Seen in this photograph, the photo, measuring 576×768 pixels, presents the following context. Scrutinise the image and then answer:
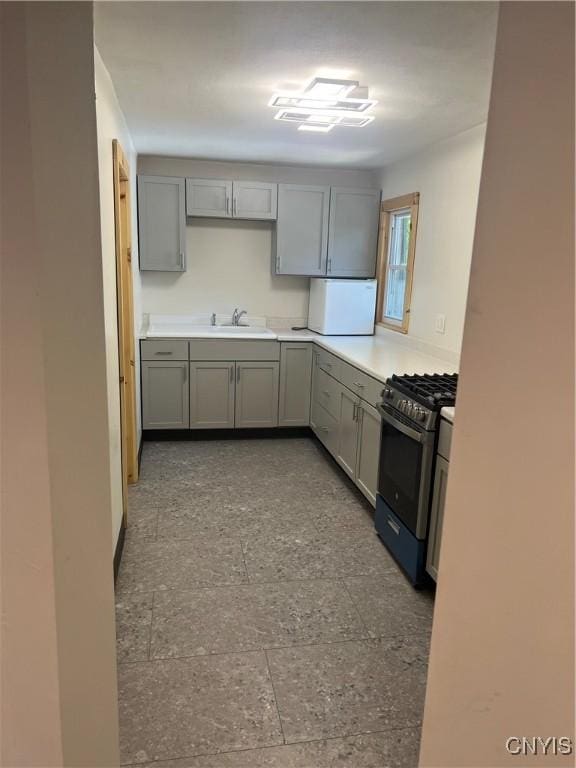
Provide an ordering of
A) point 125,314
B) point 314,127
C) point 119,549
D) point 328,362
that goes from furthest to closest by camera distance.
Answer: point 328,362 < point 125,314 < point 314,127 < point 119,549

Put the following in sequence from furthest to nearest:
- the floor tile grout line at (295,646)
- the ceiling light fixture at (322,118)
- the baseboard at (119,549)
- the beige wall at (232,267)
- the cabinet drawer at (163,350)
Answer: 1. the beige wall at (232,267)
2. the cabinet drawer at (163,350)
3. the ceiling light fixture at (322,118)
4. the baseboard at (119,549)
5. the floor tile grout line at (295,646)

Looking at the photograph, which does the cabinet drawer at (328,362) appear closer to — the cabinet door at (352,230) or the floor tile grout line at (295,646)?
the cabinet door at (352,230)

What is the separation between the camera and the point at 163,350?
180 inches

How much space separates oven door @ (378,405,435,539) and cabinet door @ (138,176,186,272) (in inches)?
101

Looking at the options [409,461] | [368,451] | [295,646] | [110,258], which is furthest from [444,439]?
[110,258]

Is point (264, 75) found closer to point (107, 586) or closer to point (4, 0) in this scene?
point (4, 0)

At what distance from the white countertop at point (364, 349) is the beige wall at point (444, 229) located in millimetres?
172

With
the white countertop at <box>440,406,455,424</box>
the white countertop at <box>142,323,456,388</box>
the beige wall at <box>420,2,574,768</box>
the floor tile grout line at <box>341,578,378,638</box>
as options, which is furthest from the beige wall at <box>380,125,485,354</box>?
the beige wall at <box>420,2,574,768</box>

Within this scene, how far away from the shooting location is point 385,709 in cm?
199

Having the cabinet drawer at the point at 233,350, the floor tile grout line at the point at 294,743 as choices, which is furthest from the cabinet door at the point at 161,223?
the floor tile grout line at the point at 294,743

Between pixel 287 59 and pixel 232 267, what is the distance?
117 inches

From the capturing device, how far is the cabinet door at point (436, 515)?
2.53 meters

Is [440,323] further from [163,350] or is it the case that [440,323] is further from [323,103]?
[163,350]

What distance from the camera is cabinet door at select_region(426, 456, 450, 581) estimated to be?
2.53 meters
